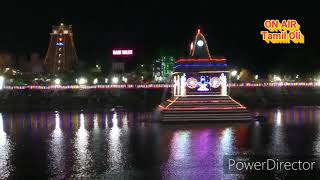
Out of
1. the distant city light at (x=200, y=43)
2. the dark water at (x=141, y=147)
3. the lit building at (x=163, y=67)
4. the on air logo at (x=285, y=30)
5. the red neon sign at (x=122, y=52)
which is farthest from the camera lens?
the red neon sign at (x=122, y=52)

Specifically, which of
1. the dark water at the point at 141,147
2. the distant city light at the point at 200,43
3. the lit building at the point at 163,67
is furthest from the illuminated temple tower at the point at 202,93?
the lit building at the point at 163,67

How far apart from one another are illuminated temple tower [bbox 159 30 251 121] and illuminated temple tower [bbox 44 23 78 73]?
256ft

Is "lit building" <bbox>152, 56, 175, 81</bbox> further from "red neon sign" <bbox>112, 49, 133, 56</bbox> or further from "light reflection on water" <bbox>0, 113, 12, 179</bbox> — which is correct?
"light reflection on water" <bbox>0, 113, 12, 179</bbox>

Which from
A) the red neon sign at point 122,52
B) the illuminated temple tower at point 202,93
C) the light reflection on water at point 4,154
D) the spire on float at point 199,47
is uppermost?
the red neon sign at point 122,52

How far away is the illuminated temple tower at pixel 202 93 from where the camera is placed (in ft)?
106

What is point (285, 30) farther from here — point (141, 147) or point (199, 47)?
point (141, 147)

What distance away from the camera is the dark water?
1555 cm

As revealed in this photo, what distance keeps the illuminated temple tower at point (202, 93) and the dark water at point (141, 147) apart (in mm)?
1462

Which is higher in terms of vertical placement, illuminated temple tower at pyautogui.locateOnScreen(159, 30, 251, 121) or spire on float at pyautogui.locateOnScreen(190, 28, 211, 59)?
spire on float at pyautogui.locateOnScreen(190, 28, 211, 59)

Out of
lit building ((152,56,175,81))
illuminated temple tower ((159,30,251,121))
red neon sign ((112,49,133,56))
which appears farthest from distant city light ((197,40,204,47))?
red neon sign ((112,49,133,56))

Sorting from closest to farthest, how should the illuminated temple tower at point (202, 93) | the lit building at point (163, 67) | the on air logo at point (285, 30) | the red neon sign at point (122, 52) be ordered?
the illuminated temple tower at point (202, 93)
the on air logo at point (285, 30)
the lit building at point (163, 67)
the red neon sign at point (122, 52)

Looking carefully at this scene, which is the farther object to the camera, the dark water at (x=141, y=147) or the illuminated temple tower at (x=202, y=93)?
the illuminated temple tower at (x=202, y=93)

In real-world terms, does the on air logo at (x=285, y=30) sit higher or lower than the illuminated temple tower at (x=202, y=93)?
higher

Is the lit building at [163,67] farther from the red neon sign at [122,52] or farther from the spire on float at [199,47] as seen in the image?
the spire on float at [199,47]
